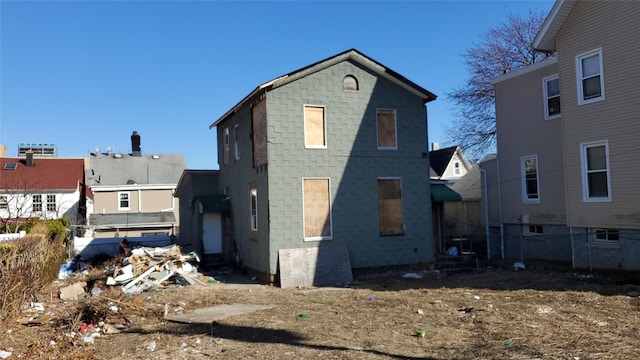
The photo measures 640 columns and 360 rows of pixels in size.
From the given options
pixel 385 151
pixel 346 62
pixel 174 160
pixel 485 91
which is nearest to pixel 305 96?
pixel 346 62

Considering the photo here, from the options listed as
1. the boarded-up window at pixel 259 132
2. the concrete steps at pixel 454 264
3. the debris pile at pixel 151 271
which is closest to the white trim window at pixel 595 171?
the concrete steps at pixel 454 264

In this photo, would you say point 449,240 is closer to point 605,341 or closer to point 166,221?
point 605,341

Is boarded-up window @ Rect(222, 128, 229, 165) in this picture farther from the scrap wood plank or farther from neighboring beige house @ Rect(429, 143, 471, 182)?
neighboring beige house @ Rect(429, 143, 471, 182)

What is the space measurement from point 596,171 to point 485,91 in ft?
61.3

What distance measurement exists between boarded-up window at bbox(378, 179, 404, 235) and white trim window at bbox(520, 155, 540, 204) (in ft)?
19.3

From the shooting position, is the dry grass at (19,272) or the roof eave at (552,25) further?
the roof eave at (552,25)

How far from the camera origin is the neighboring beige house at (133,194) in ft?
122

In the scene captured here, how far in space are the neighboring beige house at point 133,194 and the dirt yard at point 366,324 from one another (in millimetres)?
23439

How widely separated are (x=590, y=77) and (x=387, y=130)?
6614mm

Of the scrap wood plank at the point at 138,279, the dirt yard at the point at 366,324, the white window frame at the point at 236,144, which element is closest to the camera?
the dirt yard at the point at 366,324

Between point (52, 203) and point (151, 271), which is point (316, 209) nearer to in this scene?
point (151, 271)

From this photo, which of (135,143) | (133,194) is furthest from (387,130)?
(135,143)

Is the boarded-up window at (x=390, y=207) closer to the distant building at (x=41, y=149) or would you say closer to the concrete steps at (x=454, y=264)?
the concrete steps at (x=454, y=264)

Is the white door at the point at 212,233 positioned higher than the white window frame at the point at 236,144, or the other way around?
the white window frame at the point at 236,144
